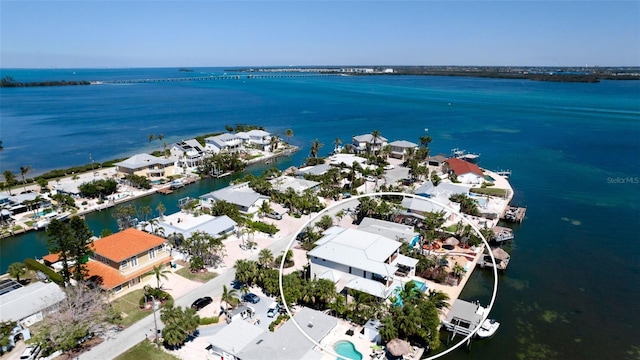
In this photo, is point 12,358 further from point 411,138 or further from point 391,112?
point 391,112

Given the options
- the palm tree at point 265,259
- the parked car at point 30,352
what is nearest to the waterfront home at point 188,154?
the palm tree at point 265,259

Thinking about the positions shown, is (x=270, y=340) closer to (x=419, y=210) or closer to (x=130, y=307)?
(x=130, y=307)

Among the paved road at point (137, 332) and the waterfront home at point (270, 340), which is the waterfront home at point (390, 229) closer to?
the waterfront home at point (270, 340)

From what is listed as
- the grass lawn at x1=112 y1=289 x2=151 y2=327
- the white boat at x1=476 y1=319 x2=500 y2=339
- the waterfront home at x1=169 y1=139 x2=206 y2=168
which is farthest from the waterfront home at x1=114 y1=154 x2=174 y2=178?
the white boat at x1=476 y1=319 x2=500 y2=339

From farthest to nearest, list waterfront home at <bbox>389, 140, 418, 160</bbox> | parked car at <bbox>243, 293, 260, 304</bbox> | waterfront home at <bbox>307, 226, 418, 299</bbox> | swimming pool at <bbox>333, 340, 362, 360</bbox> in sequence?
waterfront home at <bbox>389, 140, 418, 160</bbox> → waterfront home at <bbox>307, 226, 418, 299</bbox> → parked car at <bbox>243, 293, 260, 304</bbox> → swimming pool at <bbox>333, 340, 362, 360</bbox>

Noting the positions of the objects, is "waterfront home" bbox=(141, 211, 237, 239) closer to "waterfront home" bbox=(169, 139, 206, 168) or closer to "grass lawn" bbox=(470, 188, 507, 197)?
"waterfront home" bbox=(169, 139, 206, 168)

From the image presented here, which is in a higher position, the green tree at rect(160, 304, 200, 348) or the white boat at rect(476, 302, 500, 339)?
the green tree at rect(160, 304, 200, 348)
